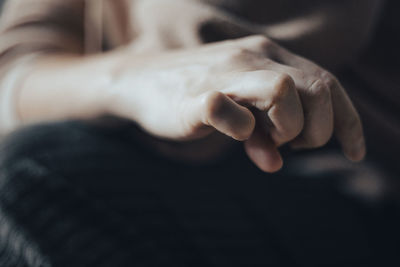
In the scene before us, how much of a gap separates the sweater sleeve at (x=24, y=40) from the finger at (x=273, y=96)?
14.4 inches

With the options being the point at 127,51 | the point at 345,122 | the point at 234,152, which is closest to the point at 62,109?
the point at 127,51

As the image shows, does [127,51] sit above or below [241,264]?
above

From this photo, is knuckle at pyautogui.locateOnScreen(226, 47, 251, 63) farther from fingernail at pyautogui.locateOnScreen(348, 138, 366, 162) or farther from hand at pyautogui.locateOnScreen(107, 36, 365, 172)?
fingernail at pyautogui.locateOnScreen(348, 138, 366, 162)

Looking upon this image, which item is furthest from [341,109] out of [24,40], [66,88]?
[24,40]

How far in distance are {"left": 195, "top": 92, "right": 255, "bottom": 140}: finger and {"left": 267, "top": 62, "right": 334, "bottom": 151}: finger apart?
0.14ft

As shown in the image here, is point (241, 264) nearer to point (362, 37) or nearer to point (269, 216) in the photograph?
point (269, 216)

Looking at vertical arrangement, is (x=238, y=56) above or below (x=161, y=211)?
above

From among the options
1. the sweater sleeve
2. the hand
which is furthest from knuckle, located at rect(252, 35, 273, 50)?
the sweater sleeve

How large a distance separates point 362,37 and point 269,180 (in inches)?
8.1

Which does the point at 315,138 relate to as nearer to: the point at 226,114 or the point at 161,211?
the point at 226,114

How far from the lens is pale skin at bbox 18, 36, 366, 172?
23 cm

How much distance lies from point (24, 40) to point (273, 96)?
0.41 metres

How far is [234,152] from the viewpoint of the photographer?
507 mm

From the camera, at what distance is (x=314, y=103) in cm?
24
